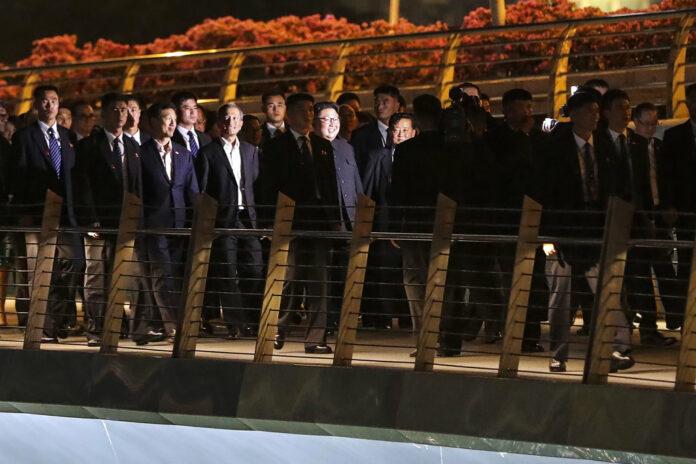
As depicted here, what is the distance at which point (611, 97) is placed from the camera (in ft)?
40.3

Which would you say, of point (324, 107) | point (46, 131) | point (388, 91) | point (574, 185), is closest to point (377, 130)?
point (388, 91)

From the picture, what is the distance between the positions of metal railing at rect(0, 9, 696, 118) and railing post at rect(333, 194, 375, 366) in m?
4.25

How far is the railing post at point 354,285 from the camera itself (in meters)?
11.6

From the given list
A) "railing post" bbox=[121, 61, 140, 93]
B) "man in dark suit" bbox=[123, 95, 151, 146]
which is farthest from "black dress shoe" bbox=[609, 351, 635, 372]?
"railing post" bbox=[121, 61, 140, 93]

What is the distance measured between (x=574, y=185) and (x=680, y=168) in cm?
117

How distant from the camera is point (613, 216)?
10594mm

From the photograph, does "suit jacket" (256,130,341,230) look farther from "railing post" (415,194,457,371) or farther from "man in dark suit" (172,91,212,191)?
"railing post" (415,194,457,371)

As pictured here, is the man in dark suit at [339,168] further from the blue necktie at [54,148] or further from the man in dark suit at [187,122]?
the blue necktie at [54,148]

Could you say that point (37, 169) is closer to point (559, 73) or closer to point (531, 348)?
point (531, 348)

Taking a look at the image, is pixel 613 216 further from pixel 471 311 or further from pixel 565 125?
pixel 471 311

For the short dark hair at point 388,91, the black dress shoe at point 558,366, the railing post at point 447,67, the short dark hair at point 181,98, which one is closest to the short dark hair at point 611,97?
the black dress shoe at point 558,366

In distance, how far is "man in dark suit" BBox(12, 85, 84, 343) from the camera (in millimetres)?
14391

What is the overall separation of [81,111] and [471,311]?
12.5 ft

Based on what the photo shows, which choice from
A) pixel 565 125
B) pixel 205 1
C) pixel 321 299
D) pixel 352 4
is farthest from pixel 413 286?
pixel 205 1
